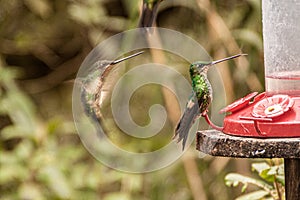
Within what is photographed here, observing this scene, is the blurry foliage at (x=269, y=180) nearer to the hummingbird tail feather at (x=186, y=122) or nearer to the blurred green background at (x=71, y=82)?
the hummingbird tail feather at (x=186, y=122)

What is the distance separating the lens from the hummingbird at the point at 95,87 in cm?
139

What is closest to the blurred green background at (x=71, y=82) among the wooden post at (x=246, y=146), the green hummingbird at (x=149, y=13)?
the green hummingbird at (x=149, y=13)

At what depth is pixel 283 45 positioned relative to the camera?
1596mm

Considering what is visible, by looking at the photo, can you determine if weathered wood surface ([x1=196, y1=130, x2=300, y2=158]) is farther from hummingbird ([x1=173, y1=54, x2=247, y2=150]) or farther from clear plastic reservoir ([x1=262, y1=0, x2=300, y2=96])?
clear plastic reservoir ([x1=262, y1=0, x2=300, y2=96])

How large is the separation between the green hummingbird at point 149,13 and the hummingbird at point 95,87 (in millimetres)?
216

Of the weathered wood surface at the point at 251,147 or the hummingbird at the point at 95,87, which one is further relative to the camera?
the hummingbird at the point at 95,87

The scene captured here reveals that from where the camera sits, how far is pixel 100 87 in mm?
1411

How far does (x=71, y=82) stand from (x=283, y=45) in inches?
56.9

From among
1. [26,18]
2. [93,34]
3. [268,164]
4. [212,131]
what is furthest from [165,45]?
[212,131]

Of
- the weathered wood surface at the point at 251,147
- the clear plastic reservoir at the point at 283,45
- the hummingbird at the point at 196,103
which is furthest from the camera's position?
the clear plastic reservoir at the point at 283,45

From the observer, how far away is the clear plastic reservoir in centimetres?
156

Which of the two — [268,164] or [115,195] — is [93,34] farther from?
[268,164]

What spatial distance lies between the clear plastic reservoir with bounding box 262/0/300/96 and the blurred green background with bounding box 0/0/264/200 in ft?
2.53

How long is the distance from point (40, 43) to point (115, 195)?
1.38 meters
